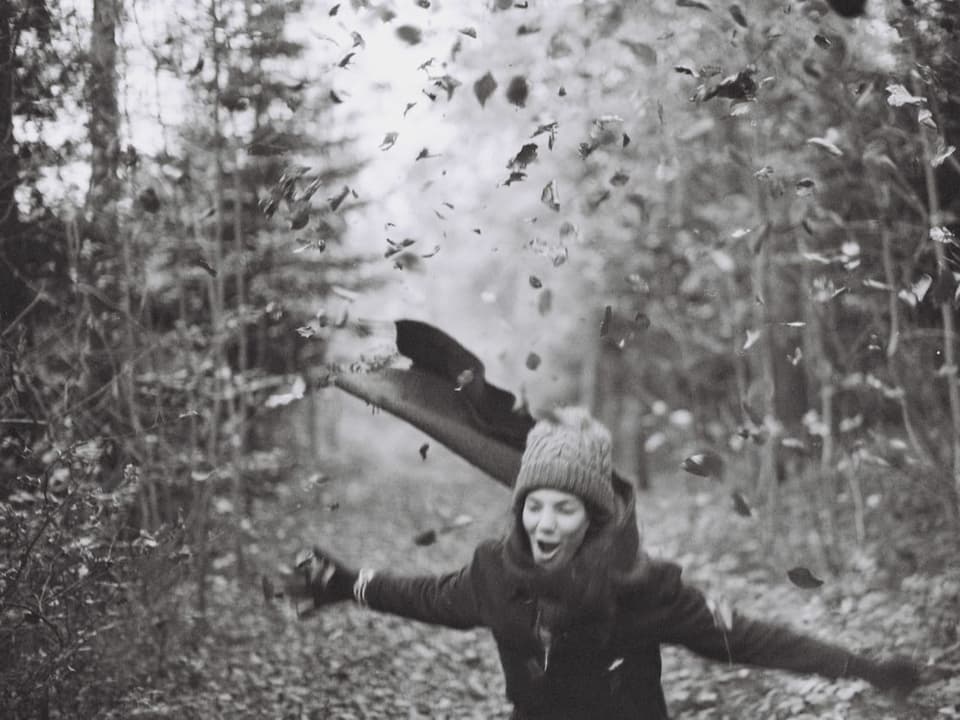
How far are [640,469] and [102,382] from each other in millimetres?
9532

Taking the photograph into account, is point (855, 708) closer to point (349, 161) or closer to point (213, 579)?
point (213, 579)

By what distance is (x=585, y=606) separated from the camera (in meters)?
2.89

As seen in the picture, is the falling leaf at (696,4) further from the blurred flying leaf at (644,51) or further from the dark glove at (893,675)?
the dark glove at (893,675)

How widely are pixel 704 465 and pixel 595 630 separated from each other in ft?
2.57

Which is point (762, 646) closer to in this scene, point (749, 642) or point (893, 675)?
point (749, 642)

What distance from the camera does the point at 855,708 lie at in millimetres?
4055

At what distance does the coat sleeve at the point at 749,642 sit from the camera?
9.00 ft

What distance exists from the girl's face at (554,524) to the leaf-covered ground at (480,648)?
2.10ft

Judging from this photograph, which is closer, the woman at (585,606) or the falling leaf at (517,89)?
the woman at (585,606)

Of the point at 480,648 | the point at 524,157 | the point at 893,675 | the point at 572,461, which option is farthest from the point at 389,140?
the point at 480,648

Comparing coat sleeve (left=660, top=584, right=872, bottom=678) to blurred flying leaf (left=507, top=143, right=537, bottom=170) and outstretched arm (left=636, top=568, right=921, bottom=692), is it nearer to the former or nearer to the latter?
outstretched arm (left=636, top=568, right=921, bottom=692)

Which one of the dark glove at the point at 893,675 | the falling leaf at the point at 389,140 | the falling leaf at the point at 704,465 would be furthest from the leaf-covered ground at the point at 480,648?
the falling leaf at the point at 389,140

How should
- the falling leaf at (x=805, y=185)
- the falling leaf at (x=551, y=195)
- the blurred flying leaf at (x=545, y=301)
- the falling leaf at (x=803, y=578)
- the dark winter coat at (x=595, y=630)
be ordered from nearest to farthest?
the dark winter coat at (x=595, y=630), the falling leaf at (x=803, y=578), the falling leaf at (x=805, y=185), the falling leaf at (x=551, y=195), the blurred flying leaf at (x=545, y=301)

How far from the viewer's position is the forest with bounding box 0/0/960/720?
12.3 feet
